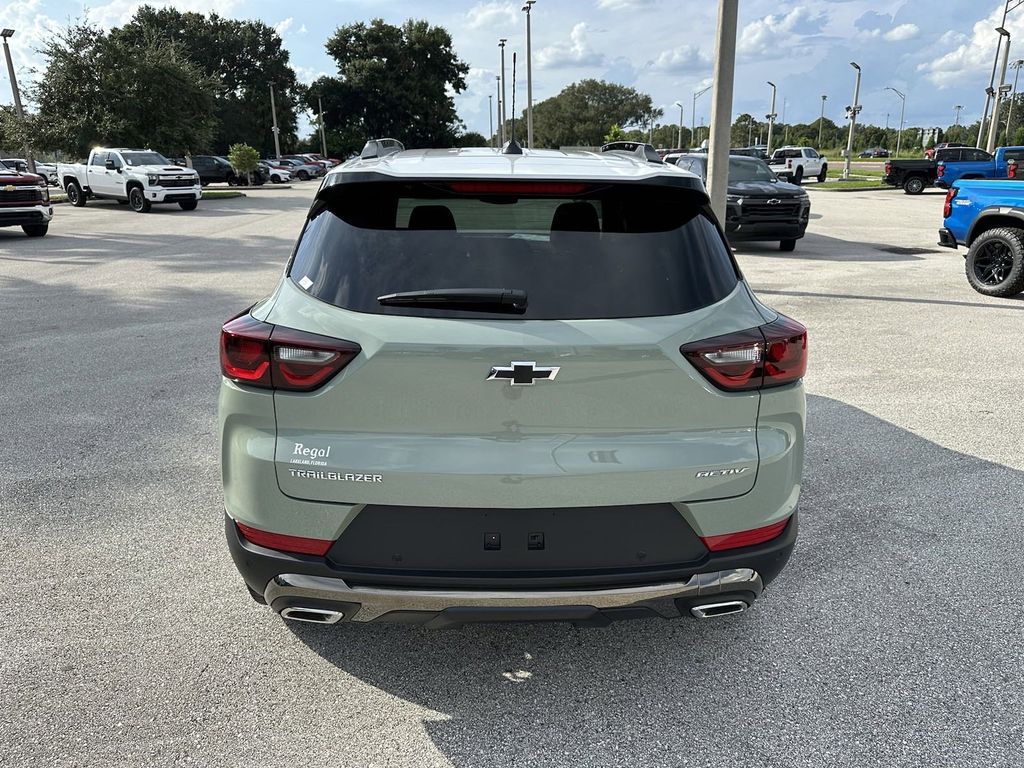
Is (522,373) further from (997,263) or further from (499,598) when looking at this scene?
(997,263)

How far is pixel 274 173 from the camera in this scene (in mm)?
47062

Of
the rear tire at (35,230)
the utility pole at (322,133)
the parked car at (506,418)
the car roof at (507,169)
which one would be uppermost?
the utility pole at (322,133)

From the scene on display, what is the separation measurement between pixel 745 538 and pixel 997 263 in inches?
389

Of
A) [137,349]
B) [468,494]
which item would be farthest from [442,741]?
[137,349]

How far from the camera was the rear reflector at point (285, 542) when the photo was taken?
93.4 inches

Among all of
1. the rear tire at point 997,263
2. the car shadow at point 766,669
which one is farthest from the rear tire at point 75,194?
the car shadow at point 766,669

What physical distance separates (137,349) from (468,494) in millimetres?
6409

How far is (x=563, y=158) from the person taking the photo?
306cm

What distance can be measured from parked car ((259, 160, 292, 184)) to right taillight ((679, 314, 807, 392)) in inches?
1891

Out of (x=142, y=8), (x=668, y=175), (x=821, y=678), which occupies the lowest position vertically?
(x=821, y=678)

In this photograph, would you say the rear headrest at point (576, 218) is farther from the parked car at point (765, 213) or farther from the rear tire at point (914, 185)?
the rear tire at point (914, 185)

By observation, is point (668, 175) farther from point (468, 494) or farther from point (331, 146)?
point (331, 146)

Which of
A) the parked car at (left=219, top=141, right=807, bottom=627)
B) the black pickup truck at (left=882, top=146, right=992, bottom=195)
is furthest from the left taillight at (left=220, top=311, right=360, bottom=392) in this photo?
the black pickup truck at (left=882, top=146, right=992, bottom=195)

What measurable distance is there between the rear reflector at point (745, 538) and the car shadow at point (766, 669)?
2.04 feet
